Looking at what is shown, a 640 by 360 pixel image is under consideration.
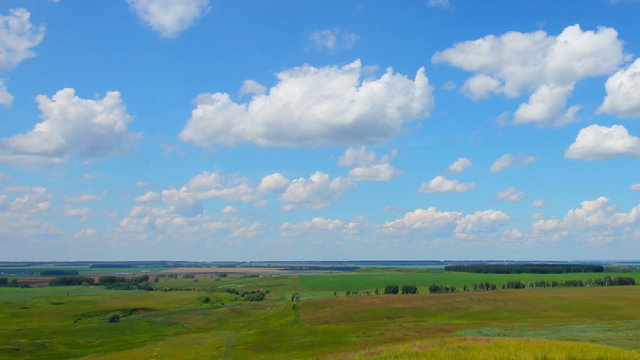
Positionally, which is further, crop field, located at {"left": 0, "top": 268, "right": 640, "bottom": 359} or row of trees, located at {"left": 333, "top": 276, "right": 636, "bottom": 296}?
row of trees, located at {"left": 333, "top": 276, "right": 636, "bottom": 296}

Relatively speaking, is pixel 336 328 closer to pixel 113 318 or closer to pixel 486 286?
pixel 113 318

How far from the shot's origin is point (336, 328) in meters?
89.9

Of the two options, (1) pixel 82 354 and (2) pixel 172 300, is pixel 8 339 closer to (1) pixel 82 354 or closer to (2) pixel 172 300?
(1) pixel 82 354

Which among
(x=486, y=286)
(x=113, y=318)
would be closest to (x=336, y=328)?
(x=113, y=318)

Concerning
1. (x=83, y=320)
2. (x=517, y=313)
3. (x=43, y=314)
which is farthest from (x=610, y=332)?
(x=43, y=314)

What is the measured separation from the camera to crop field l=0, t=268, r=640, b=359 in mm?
51425

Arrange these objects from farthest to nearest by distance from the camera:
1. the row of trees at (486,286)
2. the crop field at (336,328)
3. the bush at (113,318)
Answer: the row of trees at (486,286) < the bush at (113,318) < the crop field at (336,328)

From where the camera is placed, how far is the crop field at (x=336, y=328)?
5143 cm

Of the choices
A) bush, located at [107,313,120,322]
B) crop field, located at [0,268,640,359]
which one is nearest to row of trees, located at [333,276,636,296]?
crop field, located at [0,268,640,359]

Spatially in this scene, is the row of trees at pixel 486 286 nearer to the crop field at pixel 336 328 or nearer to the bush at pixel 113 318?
the crop field at pixel 336 328

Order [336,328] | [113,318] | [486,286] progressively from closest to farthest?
[336,328] < [113,318] < [486,286]

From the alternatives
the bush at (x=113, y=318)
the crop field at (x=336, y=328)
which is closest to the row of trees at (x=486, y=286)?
the crop field at (x=336, y=328)

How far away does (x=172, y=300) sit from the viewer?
573 feet

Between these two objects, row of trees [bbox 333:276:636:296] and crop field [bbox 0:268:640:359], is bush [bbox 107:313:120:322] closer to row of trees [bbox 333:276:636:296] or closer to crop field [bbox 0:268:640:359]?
crop field [bbox 0:268:640:359]
